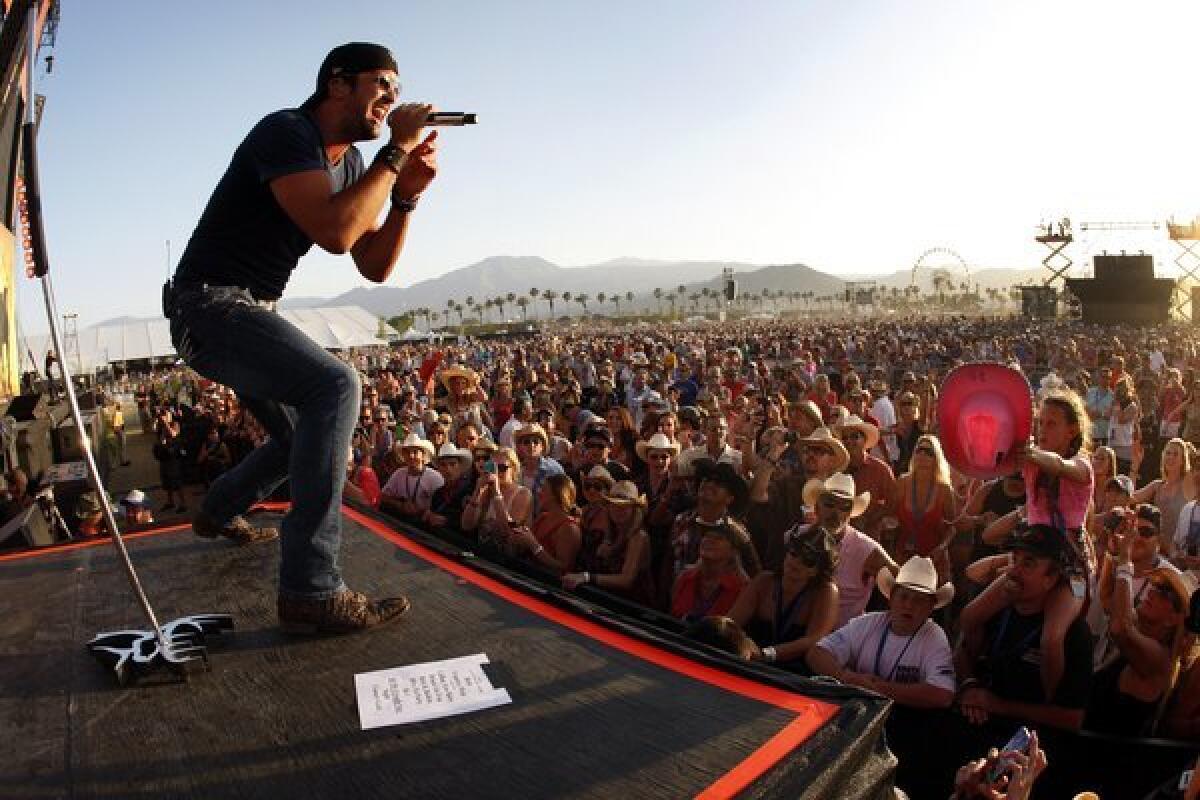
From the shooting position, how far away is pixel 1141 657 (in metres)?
3.40

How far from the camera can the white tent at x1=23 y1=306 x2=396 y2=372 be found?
1532 inches

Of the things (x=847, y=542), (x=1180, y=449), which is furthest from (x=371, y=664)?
(x=1180, y=449)

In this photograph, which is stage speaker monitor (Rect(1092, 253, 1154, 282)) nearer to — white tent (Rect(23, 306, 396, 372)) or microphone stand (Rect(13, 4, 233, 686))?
white tent (Rect(23, 306, 396, 372))

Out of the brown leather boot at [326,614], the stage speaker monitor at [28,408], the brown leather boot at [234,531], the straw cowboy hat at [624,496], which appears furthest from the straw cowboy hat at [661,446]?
the stage speaker monitor at [28,408]

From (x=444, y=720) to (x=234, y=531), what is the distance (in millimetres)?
1915

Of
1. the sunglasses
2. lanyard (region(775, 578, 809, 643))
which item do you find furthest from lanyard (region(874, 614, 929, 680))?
the sunglasses

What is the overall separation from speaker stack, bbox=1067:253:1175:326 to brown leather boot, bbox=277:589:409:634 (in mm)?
40203

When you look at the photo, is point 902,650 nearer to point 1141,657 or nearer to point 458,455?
point 1141,657

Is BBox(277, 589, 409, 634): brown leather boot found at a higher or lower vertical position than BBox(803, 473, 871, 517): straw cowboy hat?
higher

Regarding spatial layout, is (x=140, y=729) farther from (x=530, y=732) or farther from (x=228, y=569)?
(x=228, y=569)

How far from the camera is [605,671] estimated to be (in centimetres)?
203

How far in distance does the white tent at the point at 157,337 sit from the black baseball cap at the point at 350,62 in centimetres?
3676

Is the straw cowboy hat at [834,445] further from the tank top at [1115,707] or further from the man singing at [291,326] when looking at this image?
the man singing at [291,326]

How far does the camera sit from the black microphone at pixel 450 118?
234cm
